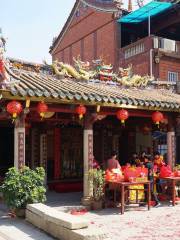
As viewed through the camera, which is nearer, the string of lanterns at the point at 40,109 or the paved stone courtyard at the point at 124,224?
the paved stone courtyard at the point at 124,224

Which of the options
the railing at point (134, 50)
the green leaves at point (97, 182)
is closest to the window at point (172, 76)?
the railing at point (134, 50)

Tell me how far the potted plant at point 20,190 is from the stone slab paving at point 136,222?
49.9 inches

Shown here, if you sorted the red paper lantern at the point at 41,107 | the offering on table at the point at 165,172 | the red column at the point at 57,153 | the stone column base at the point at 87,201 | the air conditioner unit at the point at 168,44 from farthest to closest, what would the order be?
the air conditioner unit at the point at 168,44 < the red column at the point at 57,153 < the offering on table at the point at 165,172 < the stone column base at the point at 87,201 < the red paper lantern at the point at 41,107

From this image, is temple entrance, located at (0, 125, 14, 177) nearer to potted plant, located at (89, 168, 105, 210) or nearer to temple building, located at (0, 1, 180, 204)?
temple building, located at (0, 1, 180, 204)

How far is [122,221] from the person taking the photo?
27.0 feet

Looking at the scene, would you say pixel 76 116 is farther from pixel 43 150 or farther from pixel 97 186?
pixel 43 150

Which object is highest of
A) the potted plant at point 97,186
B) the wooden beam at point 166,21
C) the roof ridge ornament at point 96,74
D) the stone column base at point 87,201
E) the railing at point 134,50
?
the wooden beam at point 166,21

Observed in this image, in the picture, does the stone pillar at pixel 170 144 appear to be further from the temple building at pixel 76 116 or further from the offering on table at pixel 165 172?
the offering on table at pixel 165 172

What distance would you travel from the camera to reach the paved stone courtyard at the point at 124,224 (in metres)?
6.91

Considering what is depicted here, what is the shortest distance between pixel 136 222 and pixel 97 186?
75.1 inches

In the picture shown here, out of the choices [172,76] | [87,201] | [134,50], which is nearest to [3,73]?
[87,201]

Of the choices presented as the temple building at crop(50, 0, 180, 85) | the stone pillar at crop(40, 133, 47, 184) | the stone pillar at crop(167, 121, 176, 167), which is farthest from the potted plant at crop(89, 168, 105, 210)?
the temple building at crop(50, 0, 180, 85)

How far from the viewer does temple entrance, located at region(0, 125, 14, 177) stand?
13.5 m

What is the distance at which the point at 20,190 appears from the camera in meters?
8.32
